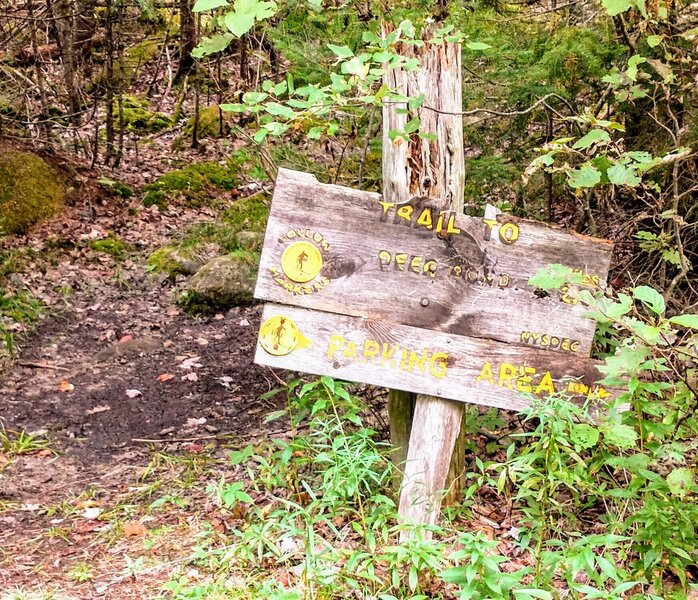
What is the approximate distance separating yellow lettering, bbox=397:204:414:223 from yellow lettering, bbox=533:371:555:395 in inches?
36.0

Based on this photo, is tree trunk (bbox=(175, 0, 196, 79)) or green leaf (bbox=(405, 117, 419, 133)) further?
tree trunk (bbox=(175, 0, 196, 79))

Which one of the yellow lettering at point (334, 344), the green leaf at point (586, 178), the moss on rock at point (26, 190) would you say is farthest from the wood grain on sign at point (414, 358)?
the moss on rock at point (26, 190)

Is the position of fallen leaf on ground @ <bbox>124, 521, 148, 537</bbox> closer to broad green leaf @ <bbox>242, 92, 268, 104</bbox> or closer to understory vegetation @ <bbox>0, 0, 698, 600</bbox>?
understory vegetation @ <bbox>0, 0, 698, 600</bbox>

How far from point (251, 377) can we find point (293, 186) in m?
2.89

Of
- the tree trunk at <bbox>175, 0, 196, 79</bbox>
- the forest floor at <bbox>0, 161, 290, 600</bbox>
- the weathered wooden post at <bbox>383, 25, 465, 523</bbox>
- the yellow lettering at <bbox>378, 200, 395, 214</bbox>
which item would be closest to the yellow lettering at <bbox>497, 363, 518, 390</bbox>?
the weathered wooden post at <bbox>383, 25, 465, 523</bbox>

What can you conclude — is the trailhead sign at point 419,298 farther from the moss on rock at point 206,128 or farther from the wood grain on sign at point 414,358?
the moss on rock at point 206,128

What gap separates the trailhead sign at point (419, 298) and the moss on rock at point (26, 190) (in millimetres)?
5417

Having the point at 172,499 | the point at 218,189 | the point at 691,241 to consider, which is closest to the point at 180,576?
the point at 172,499

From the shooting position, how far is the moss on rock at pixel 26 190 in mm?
7492

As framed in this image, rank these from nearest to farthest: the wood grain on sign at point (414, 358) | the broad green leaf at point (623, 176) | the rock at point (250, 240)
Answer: the broad green leaf at point (623, 176), the wood grain on sign at point (414, 358), the rock at point (250, 240)

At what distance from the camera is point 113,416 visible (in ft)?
16.9

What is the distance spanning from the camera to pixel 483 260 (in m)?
3.05

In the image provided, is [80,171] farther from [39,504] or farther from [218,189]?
[39,504]

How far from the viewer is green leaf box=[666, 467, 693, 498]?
8.22 ft
